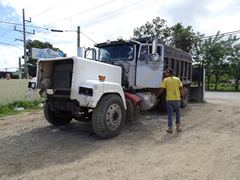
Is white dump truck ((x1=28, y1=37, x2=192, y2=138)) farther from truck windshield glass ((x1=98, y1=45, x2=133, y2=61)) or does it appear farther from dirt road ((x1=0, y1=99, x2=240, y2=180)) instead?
dirt road ((x1=0, y1=99, x2=240, y2=180))

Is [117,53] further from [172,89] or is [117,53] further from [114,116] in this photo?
[114,116]

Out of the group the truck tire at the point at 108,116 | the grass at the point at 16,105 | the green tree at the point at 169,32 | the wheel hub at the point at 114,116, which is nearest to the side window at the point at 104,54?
the truck tire at the point at 108,116

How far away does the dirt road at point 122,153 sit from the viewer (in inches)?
102

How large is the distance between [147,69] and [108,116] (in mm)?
2401

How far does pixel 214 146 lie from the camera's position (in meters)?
3.53

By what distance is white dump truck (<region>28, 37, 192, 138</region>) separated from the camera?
3.74m

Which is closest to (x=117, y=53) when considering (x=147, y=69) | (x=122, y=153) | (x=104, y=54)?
(x=104, y=54)

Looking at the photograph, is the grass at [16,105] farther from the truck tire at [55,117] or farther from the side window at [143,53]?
the side window at [143,53]

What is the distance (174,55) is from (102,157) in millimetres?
5469

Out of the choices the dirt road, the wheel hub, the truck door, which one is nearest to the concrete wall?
the dirt road

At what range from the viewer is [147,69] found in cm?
563

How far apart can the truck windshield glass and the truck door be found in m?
0.32

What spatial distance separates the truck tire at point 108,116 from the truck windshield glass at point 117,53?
185 centimetres

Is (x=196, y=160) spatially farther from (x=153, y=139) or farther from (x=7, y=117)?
(x=7, y=117)
